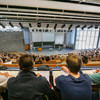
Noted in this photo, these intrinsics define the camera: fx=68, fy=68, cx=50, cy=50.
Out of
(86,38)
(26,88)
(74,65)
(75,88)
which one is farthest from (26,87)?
(86,38)

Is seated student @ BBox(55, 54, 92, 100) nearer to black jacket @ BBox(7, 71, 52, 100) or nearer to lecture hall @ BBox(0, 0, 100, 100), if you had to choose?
lecture hall @ BBox(0, 0, 100, 100)

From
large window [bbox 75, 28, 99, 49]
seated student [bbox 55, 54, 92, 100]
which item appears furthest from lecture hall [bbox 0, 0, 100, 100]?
large window [bbox 75, 28, 99, 49]

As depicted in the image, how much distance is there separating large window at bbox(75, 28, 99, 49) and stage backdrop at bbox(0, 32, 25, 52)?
1132cm

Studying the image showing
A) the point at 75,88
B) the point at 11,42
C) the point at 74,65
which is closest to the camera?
the point at 75,88

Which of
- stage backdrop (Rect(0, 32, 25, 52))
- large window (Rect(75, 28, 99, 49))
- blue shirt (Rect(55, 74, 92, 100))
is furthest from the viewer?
large window (Rect(75, 28, 99, 49))

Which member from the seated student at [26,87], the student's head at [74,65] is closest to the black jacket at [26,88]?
the seated student at [26,87]

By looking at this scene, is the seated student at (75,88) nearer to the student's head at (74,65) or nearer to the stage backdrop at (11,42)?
the student's head at (74,65)

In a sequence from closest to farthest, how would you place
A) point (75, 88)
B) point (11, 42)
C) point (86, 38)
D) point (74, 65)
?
point (75, 88) < point (74, 65) < point (11, 42) < point (86, 38)

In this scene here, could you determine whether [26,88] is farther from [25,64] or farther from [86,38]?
[86,38]

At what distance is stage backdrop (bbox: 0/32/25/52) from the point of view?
1045cm

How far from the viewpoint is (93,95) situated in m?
1.16

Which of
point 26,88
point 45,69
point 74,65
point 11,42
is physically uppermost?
point 74,65

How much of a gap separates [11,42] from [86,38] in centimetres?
1454

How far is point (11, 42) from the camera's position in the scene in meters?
10.7
